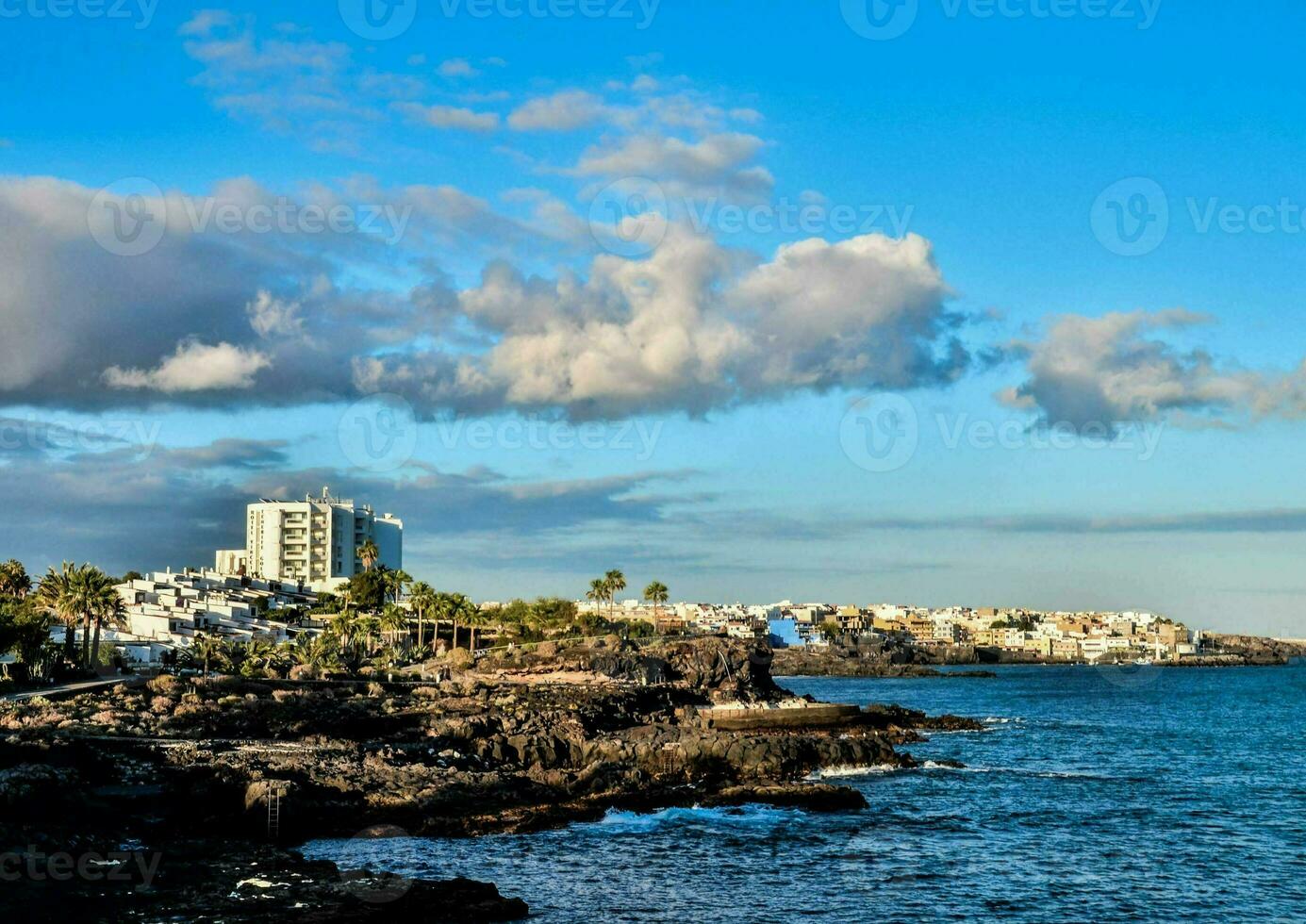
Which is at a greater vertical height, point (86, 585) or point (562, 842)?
point (86, 585)

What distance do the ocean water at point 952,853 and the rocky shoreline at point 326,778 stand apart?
7.37 feet

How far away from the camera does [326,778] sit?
145 feet

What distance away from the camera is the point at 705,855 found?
39312 millimetres

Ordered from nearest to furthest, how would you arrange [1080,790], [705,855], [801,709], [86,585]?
[705,855] → [1080,790] → [801,709] → [86,585]

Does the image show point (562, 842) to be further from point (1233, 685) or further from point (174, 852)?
point (1233, 685)

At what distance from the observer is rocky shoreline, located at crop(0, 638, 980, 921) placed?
30562mm

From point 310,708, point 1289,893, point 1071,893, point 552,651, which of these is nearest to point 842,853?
point 1071,893

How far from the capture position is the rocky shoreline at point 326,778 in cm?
3056

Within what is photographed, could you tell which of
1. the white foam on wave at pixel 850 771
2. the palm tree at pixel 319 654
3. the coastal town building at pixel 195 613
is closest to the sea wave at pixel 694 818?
the white foam on wave at pixel 850 771

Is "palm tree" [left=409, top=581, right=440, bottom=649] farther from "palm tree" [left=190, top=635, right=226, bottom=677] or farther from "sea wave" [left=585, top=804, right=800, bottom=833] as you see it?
"sea wave" [left=585, top=804, right=800, bottom=833]

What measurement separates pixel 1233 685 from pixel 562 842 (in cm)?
16189

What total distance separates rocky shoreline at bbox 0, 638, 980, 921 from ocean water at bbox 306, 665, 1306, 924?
2.25m

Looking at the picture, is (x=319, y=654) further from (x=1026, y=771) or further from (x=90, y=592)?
(x=1026, y=771)

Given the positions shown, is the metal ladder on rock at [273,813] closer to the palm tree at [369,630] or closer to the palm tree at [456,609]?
the palm tree at [369,630]
